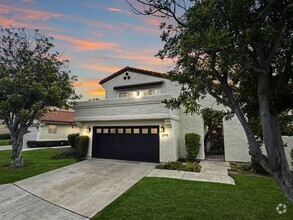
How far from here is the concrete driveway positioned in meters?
6.14

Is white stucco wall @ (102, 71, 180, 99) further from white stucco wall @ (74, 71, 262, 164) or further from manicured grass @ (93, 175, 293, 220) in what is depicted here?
manicured grass @ (93, 175, 293, 220)

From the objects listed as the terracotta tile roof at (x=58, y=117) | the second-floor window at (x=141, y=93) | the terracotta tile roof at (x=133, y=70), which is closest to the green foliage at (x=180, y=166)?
the second-floor window at (x=141, y=93)

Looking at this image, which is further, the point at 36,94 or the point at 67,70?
the point at 67,70

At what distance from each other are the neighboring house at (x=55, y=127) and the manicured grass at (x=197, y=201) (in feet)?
69.7

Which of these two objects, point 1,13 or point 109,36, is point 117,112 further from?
point 1,13

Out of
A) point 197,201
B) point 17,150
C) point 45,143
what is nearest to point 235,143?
point 197,201

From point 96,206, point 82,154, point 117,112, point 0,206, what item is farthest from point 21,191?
point 117,112

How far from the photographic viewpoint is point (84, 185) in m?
8.05

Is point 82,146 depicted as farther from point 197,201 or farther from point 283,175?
point 283,175

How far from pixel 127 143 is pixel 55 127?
17255mm

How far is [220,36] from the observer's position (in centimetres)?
306

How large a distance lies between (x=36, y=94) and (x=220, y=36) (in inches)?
488

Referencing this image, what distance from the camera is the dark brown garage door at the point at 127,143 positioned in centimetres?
1252

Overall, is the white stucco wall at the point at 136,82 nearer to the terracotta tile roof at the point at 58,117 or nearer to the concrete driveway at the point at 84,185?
the concrete driveway at the point at 84,185
